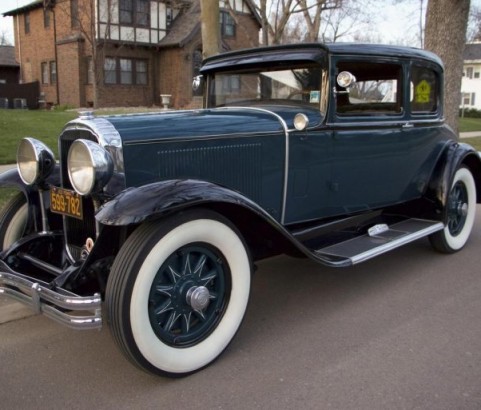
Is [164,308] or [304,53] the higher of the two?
[304,53]

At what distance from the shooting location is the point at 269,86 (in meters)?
4.19

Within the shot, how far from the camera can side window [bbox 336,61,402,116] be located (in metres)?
4.08

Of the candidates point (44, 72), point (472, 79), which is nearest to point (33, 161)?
point (44, 72)

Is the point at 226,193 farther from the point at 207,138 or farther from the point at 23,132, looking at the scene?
the point at 23,132

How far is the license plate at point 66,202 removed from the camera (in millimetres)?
3102

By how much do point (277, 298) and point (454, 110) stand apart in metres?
5.95

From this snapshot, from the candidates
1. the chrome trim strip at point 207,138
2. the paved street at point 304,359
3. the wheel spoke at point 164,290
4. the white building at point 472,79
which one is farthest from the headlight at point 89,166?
the white building at point 472,79

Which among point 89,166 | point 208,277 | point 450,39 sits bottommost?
point 208,277

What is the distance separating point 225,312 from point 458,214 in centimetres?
315

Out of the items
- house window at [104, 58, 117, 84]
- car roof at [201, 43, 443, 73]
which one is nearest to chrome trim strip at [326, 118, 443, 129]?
car roof at [201, 43, 443, 73]

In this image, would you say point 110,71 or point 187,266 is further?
point 110,71

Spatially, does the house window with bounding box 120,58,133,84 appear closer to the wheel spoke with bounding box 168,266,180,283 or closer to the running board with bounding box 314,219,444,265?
the running board with bounding box 314,219,444,265

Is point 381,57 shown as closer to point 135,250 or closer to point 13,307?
point 135,250

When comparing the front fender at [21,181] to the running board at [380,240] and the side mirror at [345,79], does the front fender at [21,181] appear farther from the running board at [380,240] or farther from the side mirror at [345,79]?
the side mirror at [345,79]
